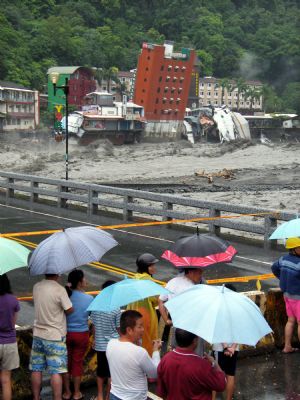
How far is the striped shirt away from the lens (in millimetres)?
7566

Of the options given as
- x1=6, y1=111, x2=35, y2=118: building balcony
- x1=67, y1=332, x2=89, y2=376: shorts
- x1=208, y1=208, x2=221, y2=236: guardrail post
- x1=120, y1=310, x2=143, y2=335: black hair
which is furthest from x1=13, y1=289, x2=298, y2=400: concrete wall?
x1=6, y1=111, x2=35, y2=118: building balcony

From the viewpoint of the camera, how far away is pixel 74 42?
14300 cm

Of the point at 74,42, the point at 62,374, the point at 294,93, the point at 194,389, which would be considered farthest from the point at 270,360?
the point at 294,93

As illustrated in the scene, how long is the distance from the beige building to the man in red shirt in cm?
16584

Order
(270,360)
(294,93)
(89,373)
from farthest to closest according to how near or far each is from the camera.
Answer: (294,93)
(270,360)
(89,373)

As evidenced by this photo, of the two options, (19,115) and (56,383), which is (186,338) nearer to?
(56,383)

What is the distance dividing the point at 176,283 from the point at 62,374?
1.61 metres

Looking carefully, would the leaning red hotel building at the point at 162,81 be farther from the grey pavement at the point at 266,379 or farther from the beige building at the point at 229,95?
the grey pavement at the point at 266,379

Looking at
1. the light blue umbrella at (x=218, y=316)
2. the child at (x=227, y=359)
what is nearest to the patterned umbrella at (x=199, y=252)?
the child at (x=227, y=359)

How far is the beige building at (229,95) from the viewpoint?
171750mm

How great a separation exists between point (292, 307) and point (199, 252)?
1812mm

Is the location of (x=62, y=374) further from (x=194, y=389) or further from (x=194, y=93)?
(x=194, y=93)

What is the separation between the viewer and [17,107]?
106 meters

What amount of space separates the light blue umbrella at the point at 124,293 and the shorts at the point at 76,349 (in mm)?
1113
